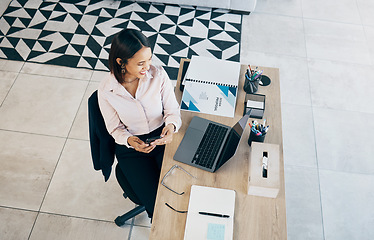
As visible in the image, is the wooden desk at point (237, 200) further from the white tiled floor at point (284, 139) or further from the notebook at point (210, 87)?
the white tiled floor at point (284, 139)

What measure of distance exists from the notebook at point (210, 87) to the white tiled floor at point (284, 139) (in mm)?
981

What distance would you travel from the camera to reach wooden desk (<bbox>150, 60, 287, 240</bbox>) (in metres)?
1.47

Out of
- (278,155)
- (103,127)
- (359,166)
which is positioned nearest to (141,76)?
(103,127)

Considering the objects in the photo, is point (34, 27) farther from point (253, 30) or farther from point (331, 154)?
point (331, 154)

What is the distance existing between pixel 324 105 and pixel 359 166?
63 centimetres

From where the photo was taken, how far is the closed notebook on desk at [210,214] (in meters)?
1.45

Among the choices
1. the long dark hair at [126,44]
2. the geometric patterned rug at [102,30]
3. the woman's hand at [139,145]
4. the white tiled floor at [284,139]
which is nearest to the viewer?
the long dark hair at [126,44]

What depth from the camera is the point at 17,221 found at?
2.34m

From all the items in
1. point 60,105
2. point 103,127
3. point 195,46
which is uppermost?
point 103,127

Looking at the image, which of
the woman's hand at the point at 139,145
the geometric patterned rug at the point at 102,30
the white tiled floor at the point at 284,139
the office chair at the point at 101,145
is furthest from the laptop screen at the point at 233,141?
the geometric patterned rug at the point at 102,30

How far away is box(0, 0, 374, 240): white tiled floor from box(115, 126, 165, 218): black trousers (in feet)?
1.89

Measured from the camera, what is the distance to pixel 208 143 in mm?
1722

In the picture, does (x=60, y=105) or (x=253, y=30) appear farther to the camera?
(x=253, y=30)

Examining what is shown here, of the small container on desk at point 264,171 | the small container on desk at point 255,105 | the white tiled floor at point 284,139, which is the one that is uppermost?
the small container on desk at point 255,105
